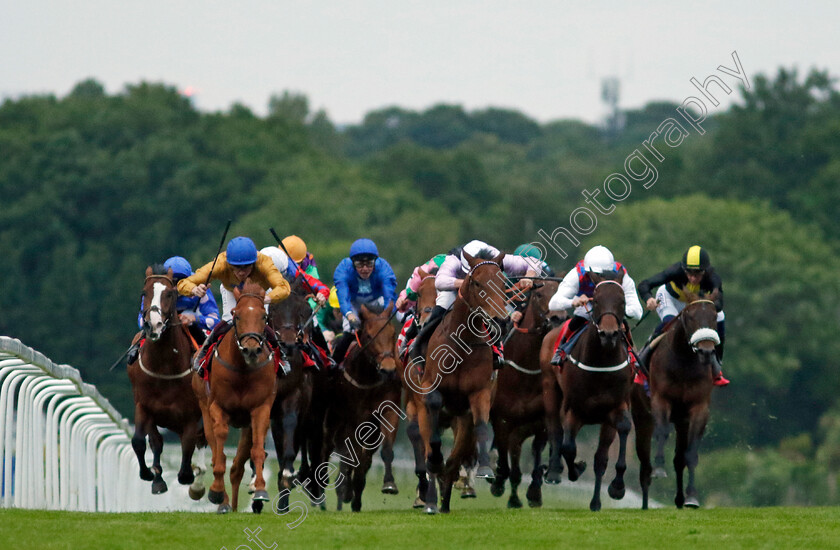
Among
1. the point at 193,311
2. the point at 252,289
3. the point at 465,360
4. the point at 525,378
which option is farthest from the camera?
the point at 525,378

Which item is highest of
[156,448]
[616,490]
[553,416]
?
[553,416]

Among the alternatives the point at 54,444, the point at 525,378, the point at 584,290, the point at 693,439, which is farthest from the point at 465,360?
the point at 54,444

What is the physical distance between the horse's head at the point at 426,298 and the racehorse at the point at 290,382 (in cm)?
103

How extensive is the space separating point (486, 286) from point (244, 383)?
207 cm

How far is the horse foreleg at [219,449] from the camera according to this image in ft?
41.2

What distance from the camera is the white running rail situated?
1273 centimetres

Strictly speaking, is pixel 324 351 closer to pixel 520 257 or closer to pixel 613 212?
pixel 520 257

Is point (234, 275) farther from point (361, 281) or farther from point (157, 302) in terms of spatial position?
point (361, 281)

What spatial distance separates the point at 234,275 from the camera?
13.0 meters

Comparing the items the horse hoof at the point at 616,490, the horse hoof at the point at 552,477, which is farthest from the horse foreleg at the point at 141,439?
the horse hoof at the point at 616,490

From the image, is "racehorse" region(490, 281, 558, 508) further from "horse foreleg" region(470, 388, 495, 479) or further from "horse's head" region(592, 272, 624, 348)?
"horse foreleg" region(470, 388, 495, 479)

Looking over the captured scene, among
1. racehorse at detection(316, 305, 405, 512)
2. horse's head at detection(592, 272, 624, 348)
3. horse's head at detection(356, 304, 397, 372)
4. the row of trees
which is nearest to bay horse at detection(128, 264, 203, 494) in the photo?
horse's head at detection(356, 304, 397, 372)

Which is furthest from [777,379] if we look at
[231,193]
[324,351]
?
[324,351]

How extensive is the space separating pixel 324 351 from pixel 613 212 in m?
41.8
